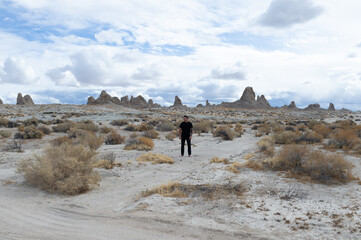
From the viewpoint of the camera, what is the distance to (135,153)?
13.2 meters

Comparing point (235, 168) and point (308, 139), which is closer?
point (235, 168)

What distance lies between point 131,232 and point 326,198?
4.44 m

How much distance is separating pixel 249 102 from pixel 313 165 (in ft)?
357

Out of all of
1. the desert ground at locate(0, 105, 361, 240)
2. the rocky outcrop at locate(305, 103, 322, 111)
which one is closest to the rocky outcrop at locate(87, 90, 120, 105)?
the rocky outcrop at locate(305, 103, 322, 111)

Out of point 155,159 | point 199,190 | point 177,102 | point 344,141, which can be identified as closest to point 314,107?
point 177,102

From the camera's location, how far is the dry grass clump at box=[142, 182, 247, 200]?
6.75 metres

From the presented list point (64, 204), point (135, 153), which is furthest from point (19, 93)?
point (64, 204)

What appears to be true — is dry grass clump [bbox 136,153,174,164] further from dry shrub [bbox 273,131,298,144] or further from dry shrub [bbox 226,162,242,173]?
dry shrub [bbox 273,131,298,144]

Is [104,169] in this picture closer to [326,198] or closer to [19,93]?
[326,198]

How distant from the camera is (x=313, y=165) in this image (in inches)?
326

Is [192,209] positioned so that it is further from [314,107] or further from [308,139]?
[314,107]

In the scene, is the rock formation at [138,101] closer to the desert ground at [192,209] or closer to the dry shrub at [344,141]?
the dry shrub at [344,141]

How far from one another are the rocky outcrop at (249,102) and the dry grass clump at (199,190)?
351 feet

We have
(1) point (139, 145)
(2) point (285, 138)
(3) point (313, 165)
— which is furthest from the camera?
(2) point (285, 138)
